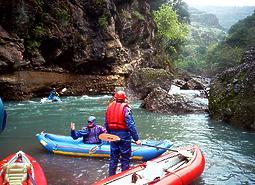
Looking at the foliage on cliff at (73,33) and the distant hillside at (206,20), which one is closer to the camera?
the foliage on cliff at (73,33)

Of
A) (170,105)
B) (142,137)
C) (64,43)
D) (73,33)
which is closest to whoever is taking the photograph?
(142,137)

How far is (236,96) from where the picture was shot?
41.8 feet

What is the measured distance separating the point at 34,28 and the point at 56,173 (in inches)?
662

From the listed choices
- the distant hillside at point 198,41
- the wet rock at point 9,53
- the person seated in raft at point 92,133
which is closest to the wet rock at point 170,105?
the person seated in raft at point 92,133

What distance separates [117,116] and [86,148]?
8.90 ft

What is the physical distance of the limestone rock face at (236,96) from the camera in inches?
468

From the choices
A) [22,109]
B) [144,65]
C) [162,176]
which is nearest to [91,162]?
[162,176]

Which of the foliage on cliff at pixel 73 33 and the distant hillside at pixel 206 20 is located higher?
the distant hillside at pixel 206 20

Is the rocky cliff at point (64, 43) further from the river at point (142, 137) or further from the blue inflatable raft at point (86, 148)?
the blue inflatable raft at point (86, 148)

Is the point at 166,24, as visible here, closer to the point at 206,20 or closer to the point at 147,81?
the point at 147,81

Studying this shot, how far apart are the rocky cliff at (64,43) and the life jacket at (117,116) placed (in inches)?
589

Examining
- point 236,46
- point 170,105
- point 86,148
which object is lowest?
point 170,105

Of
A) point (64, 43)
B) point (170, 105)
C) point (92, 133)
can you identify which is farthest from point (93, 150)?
point (64, 43)

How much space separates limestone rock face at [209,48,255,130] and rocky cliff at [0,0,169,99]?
12.4 m
